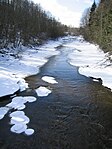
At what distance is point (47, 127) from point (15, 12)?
3207 cm

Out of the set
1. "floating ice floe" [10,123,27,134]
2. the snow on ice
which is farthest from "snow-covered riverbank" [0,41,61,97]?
"floating ice floe" [10,123,27,134]

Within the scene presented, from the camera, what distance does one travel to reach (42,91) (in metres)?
16.4

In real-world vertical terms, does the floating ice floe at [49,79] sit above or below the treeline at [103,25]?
below

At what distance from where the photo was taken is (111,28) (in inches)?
1160

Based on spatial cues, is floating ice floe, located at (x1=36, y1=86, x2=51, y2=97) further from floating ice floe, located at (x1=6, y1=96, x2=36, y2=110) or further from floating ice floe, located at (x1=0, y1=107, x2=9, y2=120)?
floating ice floe, located at (x1=0, y1=107, x2=9, y2=120)

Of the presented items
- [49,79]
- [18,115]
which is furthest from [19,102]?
[49,79]

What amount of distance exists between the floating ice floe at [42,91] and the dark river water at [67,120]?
1.07ft

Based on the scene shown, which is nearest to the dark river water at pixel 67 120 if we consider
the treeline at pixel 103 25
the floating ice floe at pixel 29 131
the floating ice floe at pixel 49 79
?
the floating ice floe at pixel 29 131

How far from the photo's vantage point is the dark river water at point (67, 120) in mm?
9629

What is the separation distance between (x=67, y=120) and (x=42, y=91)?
483 centimetres

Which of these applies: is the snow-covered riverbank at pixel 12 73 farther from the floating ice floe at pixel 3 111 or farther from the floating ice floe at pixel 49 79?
the floating ice floe at pixel 3 111

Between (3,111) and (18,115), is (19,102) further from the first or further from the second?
(18,115)

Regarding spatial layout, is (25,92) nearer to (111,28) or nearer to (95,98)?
(95,98)

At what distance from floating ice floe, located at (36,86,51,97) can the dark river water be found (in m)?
0.33
